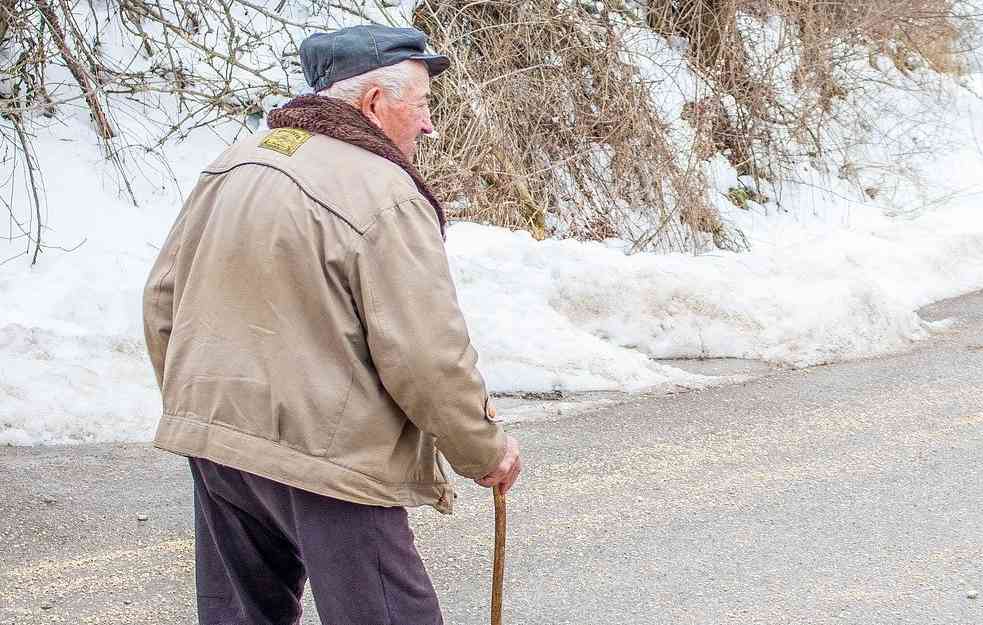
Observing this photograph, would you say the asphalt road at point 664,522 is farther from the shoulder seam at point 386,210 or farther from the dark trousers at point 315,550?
the shoulder seam at point 386,210

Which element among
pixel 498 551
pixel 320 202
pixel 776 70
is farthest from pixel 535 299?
pixel 776 70

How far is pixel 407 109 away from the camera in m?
2.48

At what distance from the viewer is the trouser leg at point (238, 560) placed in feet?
8.18

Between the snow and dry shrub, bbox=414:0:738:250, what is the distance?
515mm

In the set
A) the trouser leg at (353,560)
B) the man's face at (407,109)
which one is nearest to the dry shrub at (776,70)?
the man's face at (407,109)

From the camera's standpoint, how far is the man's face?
8.07 ft

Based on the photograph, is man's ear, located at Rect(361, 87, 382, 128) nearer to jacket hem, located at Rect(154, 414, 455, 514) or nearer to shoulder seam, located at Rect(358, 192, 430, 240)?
shoulder seam, located at Rect(358, 192, 430, 240)

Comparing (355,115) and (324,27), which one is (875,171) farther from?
(355,115)

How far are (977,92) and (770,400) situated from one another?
8838 mm

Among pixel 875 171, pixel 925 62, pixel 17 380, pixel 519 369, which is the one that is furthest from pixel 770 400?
pixel 925 62

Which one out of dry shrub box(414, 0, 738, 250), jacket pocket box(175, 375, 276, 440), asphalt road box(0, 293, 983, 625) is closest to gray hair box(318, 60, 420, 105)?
jacket pocket box(175, 375, 276, 440)

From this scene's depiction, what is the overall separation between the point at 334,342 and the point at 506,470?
0.52 metres

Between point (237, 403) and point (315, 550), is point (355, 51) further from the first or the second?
point (315, 550)

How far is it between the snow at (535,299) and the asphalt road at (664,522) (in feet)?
1.49
